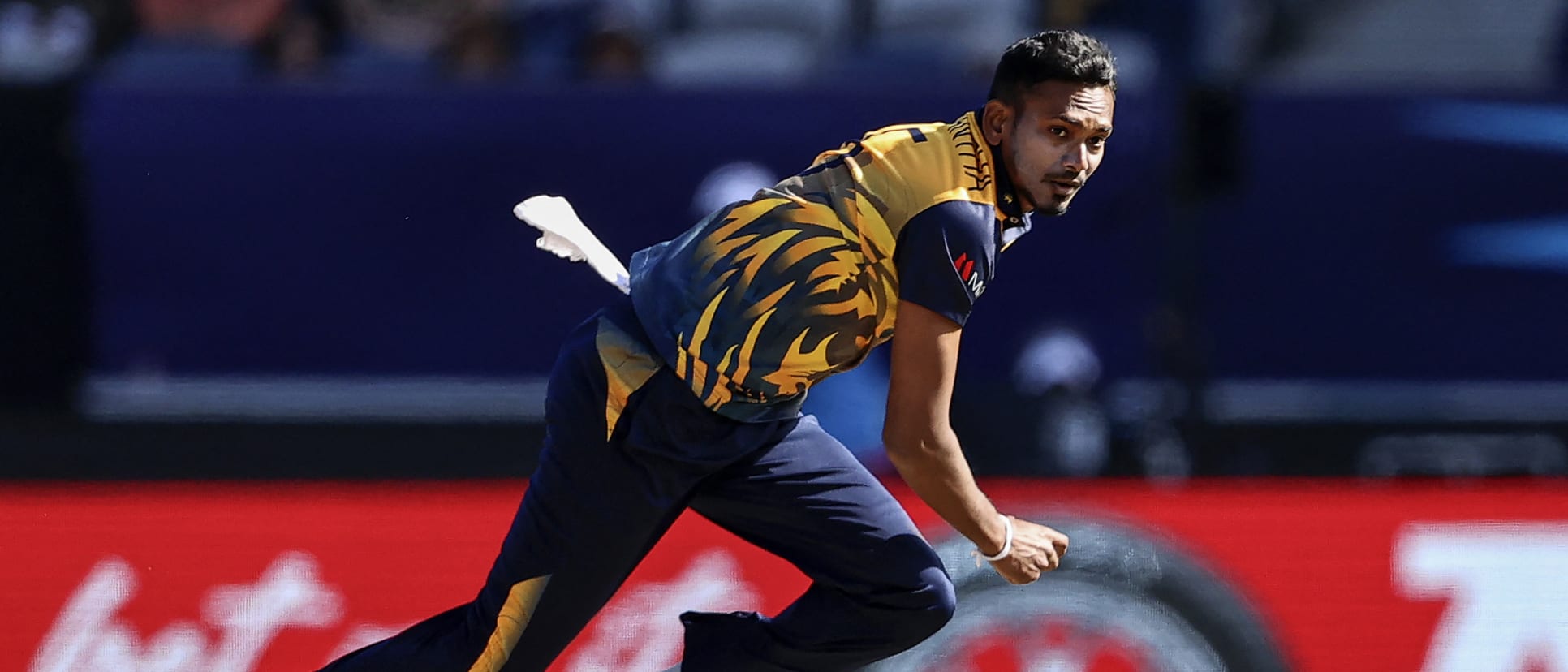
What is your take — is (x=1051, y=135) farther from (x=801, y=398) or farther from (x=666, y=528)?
(x=666, y=528)

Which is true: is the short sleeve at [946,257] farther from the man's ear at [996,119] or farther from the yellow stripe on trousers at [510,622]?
the yellow stripe on trousers at [510,622]

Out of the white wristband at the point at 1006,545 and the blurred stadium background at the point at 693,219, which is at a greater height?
the white wristband at the point at 1006,545

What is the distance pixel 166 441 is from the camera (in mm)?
5258

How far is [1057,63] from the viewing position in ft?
8.82

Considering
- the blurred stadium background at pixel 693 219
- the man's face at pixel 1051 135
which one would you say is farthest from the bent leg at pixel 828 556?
the blurred stadium background at pixel 693 219

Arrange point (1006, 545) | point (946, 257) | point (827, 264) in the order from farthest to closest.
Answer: point (1006, 545), point (827, 264), point (946, 257)

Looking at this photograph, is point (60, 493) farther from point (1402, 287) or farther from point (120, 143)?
point (1402, 287)

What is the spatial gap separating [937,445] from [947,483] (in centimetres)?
7

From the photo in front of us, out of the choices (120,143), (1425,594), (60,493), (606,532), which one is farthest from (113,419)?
(1425,594)

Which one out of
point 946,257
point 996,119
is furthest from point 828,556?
point 996,119

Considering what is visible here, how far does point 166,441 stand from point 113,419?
153 millimetres

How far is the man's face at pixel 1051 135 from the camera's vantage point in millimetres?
2693

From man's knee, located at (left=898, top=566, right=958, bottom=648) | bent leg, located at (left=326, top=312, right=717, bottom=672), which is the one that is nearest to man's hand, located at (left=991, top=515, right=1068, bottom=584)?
man's knee, located at (left=898, top=566, right=958, bottom=648)

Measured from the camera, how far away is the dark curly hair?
269cm
